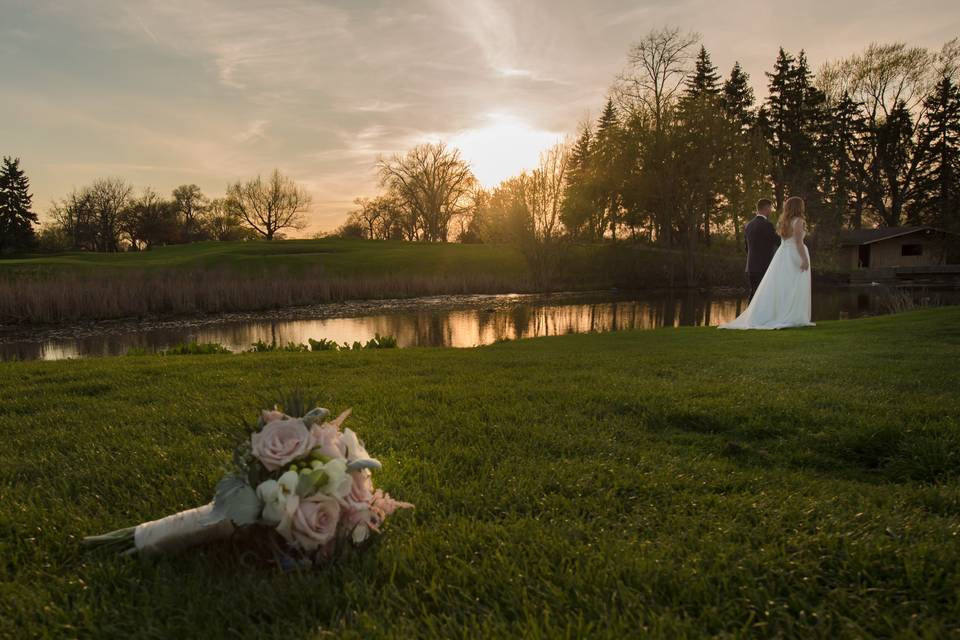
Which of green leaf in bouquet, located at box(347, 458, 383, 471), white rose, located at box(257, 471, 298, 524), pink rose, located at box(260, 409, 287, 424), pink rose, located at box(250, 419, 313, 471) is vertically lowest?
white rose, located at box(257, 471, 298, 524)

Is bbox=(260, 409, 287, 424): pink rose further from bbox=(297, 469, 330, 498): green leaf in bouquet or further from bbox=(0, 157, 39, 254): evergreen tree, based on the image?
bbox=(0, 157, 39, 254): evergreen tree

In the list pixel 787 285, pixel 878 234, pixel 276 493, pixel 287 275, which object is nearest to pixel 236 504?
pixel 276 493

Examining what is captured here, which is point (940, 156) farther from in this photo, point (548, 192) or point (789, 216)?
point (789, 216)

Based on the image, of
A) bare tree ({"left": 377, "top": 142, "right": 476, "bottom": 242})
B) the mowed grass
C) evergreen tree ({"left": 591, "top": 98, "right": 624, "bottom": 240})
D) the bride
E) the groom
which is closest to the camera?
the mowed grass

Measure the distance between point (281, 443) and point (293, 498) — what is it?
21 centimetres

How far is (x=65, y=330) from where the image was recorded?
18.2 metres

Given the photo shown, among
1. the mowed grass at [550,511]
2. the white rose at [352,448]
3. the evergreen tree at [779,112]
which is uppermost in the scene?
the evergreen tree at [779,112]

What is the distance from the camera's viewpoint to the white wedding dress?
1180 centimetres

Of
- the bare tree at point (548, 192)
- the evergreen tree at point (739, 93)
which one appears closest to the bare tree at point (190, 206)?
the bare tree at point (548, 192)

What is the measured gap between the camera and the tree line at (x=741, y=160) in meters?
37.8

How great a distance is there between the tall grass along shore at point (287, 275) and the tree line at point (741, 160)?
3221mm

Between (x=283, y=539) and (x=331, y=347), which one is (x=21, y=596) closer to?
(x=283, y=539)

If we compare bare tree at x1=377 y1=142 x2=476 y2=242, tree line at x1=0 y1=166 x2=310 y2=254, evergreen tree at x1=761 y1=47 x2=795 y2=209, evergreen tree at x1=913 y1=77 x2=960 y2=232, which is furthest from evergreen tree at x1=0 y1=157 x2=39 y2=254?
evergreen tree at x1=913 y1=77 x2=960 y2=232

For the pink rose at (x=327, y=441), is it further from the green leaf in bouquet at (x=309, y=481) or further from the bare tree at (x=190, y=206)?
the bare tree at (x=190, y=206)
